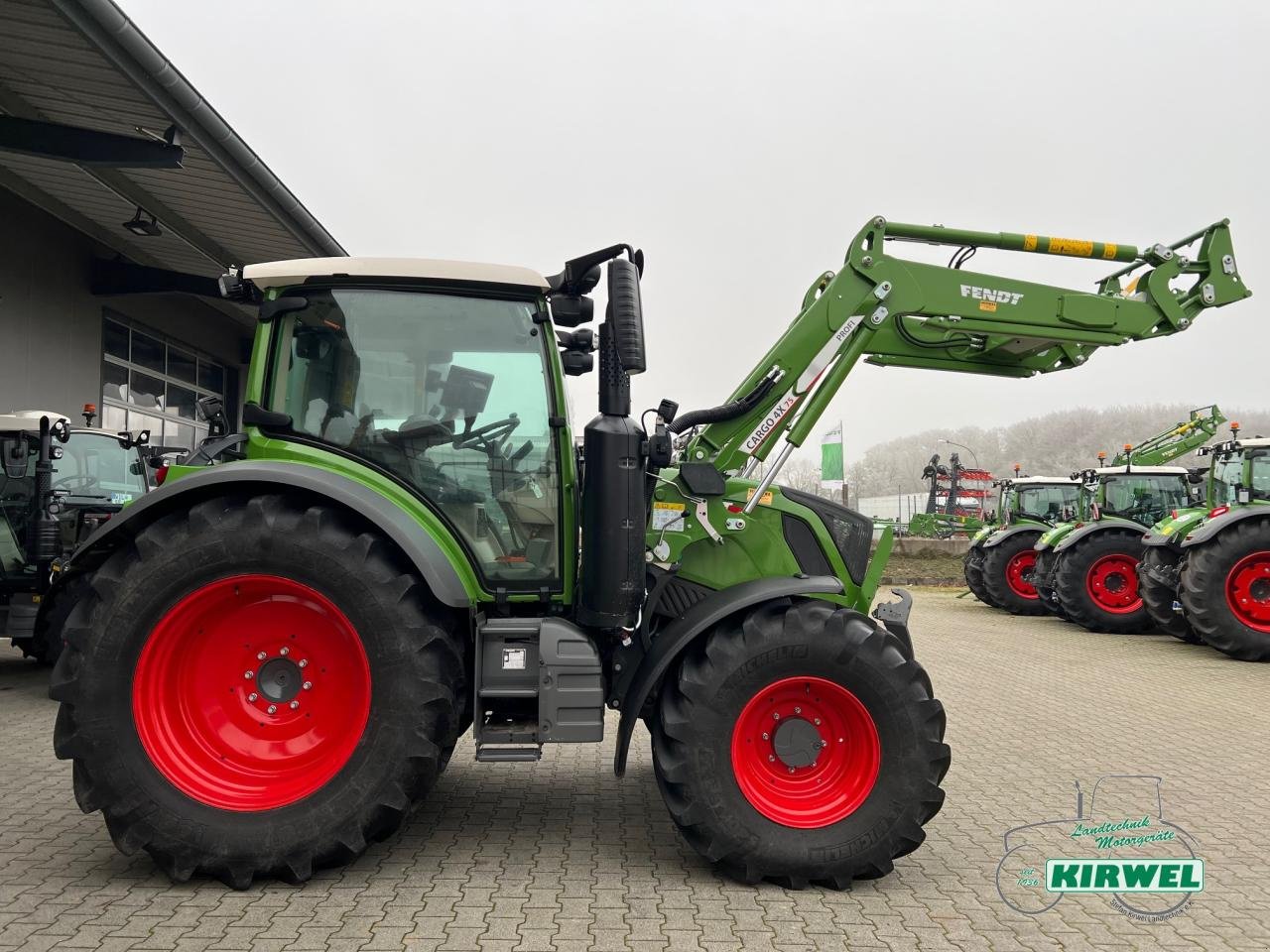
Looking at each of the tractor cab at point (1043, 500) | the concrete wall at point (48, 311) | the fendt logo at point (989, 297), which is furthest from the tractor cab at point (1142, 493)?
the concrete wall at point (48, 311)

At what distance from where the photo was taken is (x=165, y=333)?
1656 cm

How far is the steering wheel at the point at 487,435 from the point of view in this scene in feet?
13.4

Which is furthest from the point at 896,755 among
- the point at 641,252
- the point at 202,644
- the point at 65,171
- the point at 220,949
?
the point at 65,171

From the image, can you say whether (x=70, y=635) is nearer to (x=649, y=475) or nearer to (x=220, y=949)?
(x=220, y=949)

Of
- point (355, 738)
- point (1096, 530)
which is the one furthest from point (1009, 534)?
point (355, 738)

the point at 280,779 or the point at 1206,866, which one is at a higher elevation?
the point at 280,779

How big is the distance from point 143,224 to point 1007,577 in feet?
45.9

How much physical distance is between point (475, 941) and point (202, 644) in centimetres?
159

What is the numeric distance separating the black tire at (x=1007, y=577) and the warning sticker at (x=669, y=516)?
1343 centimetres

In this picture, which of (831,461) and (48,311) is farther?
(831,461)

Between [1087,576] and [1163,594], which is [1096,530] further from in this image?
[1163,594]

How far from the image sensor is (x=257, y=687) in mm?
3879

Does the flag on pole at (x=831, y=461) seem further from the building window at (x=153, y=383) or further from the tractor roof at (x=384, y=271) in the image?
the tractor roof at (x=384, y=271)

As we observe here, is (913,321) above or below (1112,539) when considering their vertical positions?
above
